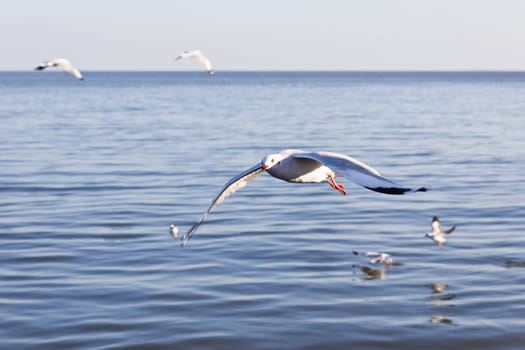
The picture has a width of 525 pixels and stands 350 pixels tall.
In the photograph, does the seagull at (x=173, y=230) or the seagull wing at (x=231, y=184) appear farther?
the seagull at (x=173, y=230)

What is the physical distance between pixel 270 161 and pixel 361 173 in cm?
295

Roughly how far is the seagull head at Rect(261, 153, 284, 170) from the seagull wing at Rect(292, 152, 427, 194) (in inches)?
29.0

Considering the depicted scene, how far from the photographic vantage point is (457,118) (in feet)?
212

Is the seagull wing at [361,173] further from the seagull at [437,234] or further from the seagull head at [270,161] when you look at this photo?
the seagull at [437,234]

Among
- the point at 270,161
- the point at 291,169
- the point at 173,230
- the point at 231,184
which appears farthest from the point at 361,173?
the point at 173,230

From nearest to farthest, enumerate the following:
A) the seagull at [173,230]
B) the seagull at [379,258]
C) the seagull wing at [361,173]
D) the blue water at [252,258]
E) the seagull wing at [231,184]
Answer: the seagull wing at [361,173] → the blue water at [252,258] → the seagull wing at [231,184] → the seagull at [379,258] → the seagull at [173,230]

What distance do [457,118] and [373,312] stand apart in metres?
52.4

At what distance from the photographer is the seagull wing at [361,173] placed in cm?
965

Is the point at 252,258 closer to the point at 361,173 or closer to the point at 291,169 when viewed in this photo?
the point at 291,169

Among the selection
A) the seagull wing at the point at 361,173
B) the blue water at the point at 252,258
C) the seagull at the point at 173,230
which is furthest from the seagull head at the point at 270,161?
the seagull at the point at 173,230

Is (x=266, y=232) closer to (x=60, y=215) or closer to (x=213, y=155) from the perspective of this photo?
(x=60, y=215)

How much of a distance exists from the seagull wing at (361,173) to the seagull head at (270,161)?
0.74 meters

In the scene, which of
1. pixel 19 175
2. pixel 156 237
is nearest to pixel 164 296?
pixel 156 237

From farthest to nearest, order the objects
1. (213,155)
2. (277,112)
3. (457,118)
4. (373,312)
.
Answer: (277,112) < (457,118) < (213,155) < (373,312)
